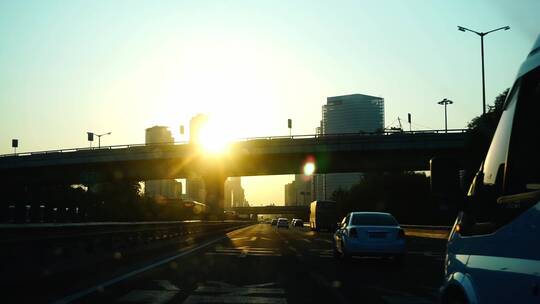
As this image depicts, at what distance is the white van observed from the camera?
347 centimetres

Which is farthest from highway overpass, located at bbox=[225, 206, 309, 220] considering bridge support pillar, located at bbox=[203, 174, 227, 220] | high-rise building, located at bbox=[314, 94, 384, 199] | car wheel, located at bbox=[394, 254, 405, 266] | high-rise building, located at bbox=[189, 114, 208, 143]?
car wheel, located at bbox=[394, 254, 405, 266]

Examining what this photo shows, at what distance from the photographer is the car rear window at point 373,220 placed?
62.7 feet

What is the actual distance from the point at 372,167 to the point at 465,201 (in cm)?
5956

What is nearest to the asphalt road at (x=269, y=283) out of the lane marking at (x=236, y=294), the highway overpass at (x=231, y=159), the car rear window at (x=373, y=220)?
the lane marking at (x=236, y=294)

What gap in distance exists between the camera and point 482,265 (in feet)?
13.5

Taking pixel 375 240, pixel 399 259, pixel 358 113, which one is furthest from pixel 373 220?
pixel 358 113

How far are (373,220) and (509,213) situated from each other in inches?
619

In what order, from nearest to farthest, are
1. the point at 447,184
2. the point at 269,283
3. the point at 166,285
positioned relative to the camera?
the point at 447,184, the point at 166,285, the point at 269,283

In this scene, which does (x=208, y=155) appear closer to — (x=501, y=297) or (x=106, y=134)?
(x=106, y=134)

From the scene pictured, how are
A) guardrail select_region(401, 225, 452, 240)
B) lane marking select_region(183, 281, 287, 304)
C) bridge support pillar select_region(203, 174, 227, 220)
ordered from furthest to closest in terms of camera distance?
1. bridge support pillar select_region(203, 174, 227, 220)
2. guardrail select_region(401, 225, 452, 240)
3. lane marking select_region(183, 281, 287, 304)

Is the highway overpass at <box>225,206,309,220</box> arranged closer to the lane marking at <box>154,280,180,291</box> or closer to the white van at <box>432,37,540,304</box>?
the lane marking at <box>154,280,180,291</box>

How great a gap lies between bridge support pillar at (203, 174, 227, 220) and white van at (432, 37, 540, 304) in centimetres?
6803

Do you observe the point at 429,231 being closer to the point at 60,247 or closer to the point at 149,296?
the point at 60,247

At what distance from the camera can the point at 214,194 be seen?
74.9m
